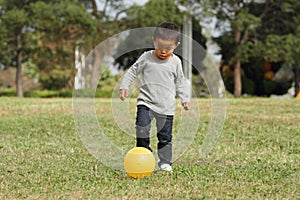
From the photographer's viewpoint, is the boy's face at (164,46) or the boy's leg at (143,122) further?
the boy's leg at (143,122)

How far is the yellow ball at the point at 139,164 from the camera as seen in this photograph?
4.68 metres

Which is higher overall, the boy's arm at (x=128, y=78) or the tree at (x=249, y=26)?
the tree at (x=249, y=26)

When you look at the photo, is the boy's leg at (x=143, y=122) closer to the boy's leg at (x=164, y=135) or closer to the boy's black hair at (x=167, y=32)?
the boy's leg at (x=164, y=135)

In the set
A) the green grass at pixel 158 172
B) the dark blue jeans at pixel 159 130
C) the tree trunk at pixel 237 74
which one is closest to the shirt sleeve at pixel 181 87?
the dark blue jeans at pixel 159 130

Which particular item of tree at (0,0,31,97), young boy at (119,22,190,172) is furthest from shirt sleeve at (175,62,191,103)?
tree at (0,0,31,97)

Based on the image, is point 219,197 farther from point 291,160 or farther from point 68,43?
point 68,43

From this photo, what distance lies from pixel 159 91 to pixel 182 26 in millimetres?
22314

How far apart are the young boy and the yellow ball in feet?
1.45

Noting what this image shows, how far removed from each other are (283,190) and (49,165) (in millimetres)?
2247

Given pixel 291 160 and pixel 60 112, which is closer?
pixel 291 160

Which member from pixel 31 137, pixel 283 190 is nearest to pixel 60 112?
pixel 31 137

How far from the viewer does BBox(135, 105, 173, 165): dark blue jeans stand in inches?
206

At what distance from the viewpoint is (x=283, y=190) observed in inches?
170

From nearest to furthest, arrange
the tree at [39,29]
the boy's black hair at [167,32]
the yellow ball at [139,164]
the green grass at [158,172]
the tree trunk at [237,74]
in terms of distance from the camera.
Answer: the green grass at [158,172] → the yellow ball at [139,164] → the boy's black hair at [167,32] → the tree at [39,29] → the tree trunk at [237,74]
